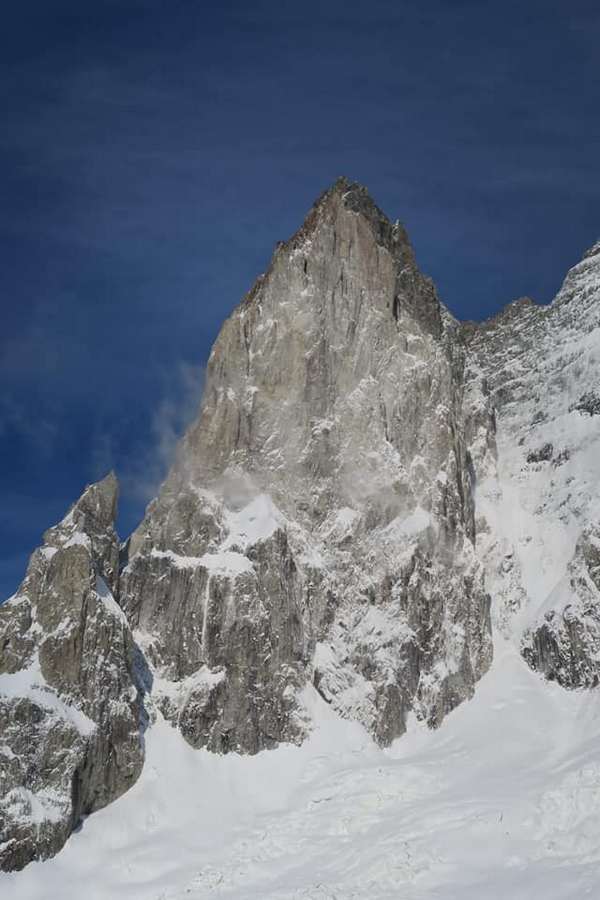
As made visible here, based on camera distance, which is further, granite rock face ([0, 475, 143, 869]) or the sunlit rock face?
the sunlit rock face

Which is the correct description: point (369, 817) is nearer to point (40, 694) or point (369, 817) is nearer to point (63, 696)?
point (63, 696)

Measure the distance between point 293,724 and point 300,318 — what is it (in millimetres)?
28650

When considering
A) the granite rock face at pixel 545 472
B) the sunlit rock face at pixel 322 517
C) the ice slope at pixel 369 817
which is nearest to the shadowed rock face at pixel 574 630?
the granite rock face at pixel 545 472

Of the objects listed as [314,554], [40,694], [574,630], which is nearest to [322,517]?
[314,554]

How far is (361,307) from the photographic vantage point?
3078 inches

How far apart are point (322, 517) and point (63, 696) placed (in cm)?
2091

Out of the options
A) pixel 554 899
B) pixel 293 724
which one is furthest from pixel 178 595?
pixel 554 899

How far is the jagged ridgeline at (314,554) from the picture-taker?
5909 cm

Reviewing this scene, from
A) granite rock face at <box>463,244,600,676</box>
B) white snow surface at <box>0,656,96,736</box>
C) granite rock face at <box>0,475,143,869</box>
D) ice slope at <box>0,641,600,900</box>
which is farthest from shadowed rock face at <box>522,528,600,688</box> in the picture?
white snow surface at <box>0,656,96,736</box>

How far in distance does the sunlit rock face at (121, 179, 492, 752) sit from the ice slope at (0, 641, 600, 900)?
2.29 metres

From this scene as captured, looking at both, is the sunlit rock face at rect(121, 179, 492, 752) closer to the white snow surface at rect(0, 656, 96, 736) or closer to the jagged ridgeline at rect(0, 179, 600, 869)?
the jagged ridgeline at rect(0, 179, 600, 869)

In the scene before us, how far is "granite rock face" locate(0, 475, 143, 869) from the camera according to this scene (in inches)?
2131

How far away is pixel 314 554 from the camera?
69.3 m

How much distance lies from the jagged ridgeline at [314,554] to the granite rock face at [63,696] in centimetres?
11
